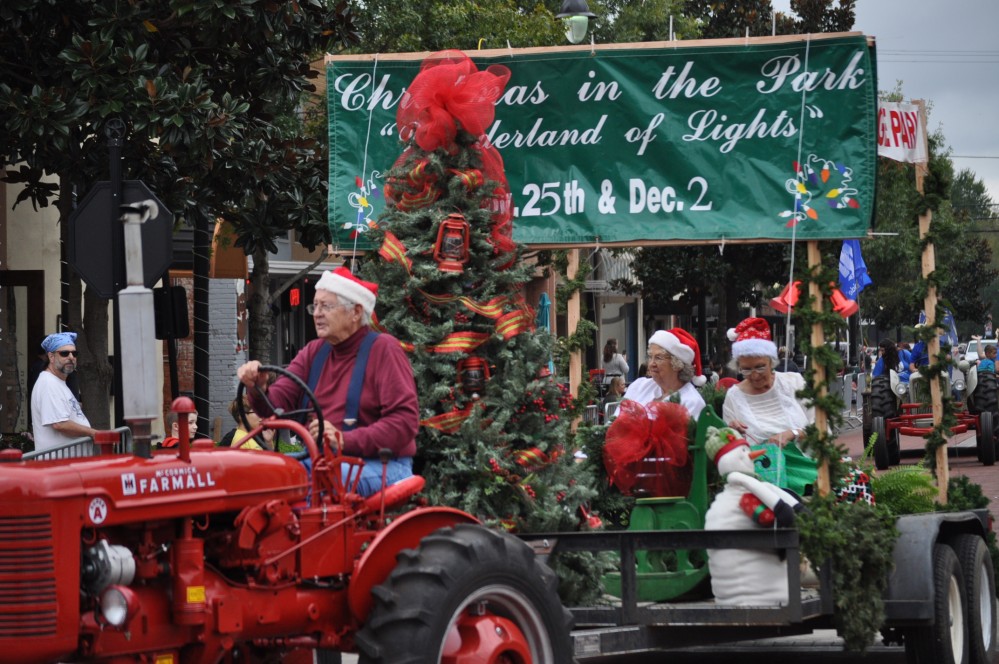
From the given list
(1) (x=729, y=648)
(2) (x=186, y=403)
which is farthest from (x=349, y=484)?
(1) (x=729, y=648)

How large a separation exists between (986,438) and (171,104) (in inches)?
571

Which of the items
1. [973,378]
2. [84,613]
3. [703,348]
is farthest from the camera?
[703,348]

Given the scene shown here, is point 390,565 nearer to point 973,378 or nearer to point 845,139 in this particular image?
point 845,139

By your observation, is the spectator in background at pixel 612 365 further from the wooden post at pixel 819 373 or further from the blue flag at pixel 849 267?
the wooden post at pixel 819 373

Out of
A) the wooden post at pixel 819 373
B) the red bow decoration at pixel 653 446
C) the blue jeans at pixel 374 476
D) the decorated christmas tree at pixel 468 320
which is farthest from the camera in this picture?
the decorated christmas tree at pixel 468 320

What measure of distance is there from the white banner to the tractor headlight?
18.2ft

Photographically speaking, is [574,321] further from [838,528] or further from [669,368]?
[838,528]

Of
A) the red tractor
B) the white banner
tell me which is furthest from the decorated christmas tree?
the white banner

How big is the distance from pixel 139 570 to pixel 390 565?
1.11 m

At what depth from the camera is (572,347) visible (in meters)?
9.80

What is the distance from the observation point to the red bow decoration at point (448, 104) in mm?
8672

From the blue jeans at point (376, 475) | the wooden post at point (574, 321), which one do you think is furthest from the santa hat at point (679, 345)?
the blue jeans at point (376, 475)

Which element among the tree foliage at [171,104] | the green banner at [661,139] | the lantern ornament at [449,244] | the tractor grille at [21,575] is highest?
the tree foliage at [171,104]

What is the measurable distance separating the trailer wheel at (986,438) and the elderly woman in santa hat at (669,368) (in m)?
14.9
